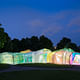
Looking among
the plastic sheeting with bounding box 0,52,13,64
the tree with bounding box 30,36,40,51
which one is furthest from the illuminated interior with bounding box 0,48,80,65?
the tree with bounding box 30,36,40,51

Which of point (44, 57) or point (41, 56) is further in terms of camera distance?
point (41, 56)

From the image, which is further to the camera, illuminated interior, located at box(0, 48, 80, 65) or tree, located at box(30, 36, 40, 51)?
tree, located at box(30, 36, 40, 51)

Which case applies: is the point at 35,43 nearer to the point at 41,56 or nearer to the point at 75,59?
the point at 41,56

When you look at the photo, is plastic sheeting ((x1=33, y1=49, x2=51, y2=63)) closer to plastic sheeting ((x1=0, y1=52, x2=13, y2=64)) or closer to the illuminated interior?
the illuminated interior

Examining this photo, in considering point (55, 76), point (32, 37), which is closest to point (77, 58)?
point (55, 76)

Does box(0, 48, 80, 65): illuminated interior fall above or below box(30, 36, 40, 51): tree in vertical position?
below

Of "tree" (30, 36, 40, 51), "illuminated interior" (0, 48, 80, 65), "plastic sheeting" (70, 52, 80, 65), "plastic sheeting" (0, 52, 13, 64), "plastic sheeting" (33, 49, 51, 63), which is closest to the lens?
"plastic sheeting" (70, 52, 80, 65)

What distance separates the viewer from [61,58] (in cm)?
3020

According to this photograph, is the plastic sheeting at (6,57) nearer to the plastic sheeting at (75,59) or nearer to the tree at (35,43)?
the plastic sheeting at (75,59)

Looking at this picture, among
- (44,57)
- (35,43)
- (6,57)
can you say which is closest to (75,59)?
(44,57)

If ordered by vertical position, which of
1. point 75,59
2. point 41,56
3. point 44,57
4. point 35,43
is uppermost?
point 35,43

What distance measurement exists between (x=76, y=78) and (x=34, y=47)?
46806 millimetres

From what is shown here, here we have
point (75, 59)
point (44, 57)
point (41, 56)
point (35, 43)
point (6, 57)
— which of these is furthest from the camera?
point (35, 43)

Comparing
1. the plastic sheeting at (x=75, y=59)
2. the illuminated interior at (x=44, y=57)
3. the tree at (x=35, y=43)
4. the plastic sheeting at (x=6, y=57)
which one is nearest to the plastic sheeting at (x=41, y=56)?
the illuminated interior at (x=44, y=57)
